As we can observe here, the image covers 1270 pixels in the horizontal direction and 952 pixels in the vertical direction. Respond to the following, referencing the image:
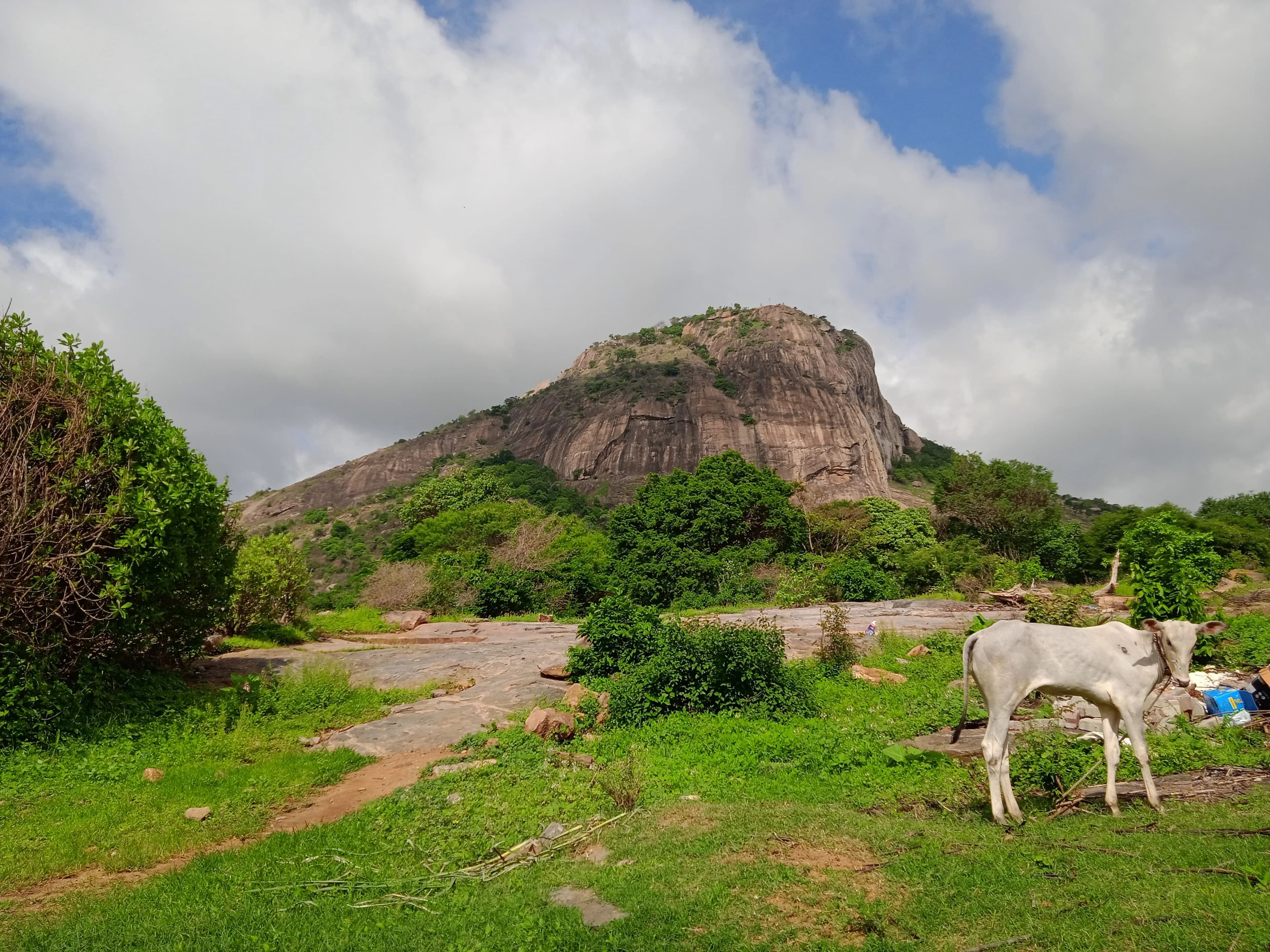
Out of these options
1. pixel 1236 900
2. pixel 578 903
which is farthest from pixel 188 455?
pixel 1236 900

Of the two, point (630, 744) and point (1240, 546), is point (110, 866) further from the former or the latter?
point (1240, 546)

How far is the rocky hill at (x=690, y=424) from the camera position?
76938 millimetres

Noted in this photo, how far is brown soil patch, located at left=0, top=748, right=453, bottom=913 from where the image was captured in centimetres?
589

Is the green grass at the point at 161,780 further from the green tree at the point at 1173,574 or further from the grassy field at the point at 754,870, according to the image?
the green tree at the point at 1173,574

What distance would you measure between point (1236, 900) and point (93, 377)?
13.5 m

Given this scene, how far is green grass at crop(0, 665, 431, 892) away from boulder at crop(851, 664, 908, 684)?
28.8 ft

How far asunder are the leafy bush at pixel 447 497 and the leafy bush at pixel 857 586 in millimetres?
31596

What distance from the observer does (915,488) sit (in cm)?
8625

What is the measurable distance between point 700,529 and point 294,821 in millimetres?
26528

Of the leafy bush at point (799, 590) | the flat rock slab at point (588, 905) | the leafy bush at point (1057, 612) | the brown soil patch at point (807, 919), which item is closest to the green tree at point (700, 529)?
the leafy bush at point (799, 590)

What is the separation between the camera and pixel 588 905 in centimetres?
492

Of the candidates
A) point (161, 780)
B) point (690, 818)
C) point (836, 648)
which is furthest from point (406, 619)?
point (690, 818)

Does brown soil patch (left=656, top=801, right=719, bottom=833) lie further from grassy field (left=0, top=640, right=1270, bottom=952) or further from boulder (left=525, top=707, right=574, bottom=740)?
boulder (left=525, top=707, right=574, bottom=740)

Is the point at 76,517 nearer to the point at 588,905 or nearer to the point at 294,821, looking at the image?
the point at 294,821
